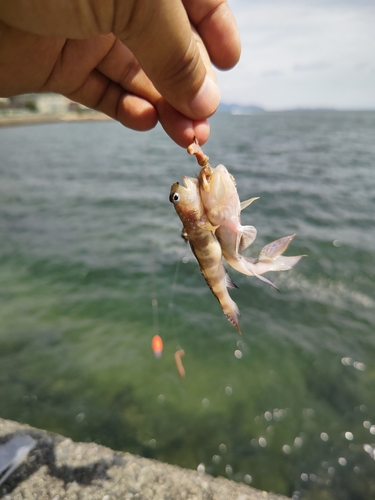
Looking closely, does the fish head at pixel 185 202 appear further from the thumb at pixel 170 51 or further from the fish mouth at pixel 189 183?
the thumb at pixel 170 51

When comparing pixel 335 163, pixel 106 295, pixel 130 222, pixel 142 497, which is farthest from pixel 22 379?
pixel 335 163

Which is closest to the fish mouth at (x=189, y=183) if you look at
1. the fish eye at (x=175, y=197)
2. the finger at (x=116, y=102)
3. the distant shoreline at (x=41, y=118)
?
the fish eye at (x=175, y=197)

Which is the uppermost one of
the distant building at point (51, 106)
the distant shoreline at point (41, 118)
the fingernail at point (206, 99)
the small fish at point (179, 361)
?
the distant building at point (51, 106)

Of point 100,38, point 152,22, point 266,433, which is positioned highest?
point 100,38

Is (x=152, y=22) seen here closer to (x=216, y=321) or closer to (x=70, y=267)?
(x=216, y=321)

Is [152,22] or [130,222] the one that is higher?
[152,22]

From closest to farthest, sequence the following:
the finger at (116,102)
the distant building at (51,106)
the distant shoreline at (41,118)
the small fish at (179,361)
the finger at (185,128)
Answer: the finger at (185,128), the finger at (116,102), the small fish at (179,361), the distant shoreline at (41,118), the distant building at (51,106)
